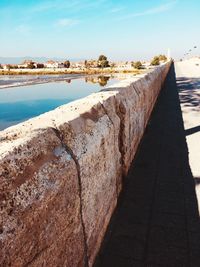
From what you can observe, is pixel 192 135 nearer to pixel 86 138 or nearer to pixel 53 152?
pixel 86 138

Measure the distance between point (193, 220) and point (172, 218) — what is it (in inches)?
6.9

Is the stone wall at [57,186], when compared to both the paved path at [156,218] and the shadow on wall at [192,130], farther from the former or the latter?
the shadow on wall at [192,130]

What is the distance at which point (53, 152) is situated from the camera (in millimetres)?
1614

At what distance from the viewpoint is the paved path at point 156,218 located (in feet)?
7.61

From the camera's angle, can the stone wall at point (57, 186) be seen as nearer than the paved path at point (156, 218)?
Yes

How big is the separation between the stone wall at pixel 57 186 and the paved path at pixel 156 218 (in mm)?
172

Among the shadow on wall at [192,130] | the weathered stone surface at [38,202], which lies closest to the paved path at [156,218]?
the weathered stone surface at [38,202]

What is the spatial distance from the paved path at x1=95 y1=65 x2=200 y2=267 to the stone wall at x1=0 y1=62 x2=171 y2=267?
17cm

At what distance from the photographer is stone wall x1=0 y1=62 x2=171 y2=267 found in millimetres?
1228

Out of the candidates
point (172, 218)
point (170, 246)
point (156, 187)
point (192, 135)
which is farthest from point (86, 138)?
point (192, 135)

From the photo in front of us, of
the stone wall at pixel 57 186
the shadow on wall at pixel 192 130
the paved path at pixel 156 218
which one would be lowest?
the shadow on wall at pixel 192 130

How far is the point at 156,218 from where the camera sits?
9.27ft

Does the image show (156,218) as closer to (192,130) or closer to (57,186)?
(57,186)

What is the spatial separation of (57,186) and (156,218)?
154 centimetres
